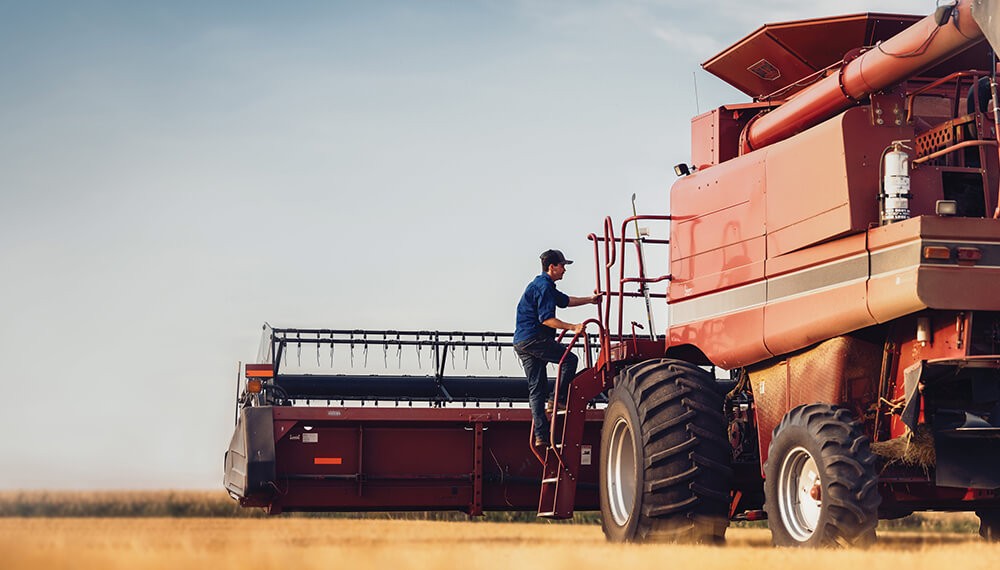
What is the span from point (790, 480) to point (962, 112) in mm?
3070

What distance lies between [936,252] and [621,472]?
12.4ft

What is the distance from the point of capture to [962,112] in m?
10.5

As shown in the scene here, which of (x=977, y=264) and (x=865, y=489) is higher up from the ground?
(x=977, y=264)

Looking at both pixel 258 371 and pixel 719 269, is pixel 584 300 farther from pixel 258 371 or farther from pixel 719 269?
pixel 258 371

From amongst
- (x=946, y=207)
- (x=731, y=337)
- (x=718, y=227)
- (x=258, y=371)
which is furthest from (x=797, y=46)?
(x=258, y=371)

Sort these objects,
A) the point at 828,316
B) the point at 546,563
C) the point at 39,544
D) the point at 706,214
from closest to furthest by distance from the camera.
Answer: the point at 39,544
the point at 546,563
the point at 828,316
the point at 706,214

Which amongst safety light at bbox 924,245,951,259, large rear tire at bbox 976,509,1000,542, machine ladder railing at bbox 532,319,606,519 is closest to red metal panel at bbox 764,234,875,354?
safety light at bbox 924,245,951,259

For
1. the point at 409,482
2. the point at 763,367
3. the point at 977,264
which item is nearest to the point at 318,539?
the point at 409,482

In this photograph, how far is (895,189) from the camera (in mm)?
9461

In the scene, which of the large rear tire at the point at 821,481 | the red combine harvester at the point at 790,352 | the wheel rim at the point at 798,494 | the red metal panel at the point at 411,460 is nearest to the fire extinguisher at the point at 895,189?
Answer: the red combine harvester at the point at 790,352

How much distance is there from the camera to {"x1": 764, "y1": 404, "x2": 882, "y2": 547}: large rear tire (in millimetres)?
8789

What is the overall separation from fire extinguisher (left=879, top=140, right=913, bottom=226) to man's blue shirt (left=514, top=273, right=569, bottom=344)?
13.4 feet

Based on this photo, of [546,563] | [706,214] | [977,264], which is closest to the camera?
[546,563]

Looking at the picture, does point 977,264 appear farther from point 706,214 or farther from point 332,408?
point 332,408
